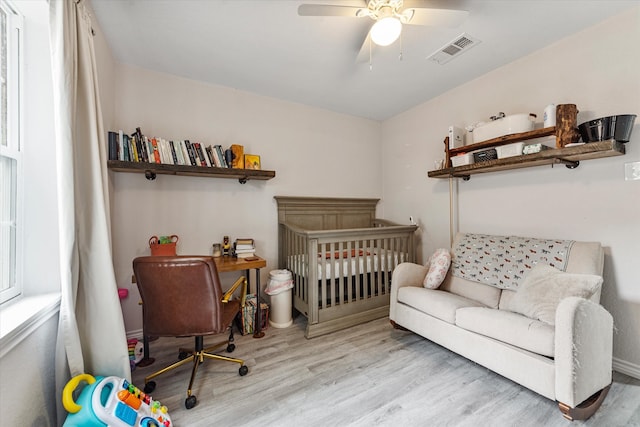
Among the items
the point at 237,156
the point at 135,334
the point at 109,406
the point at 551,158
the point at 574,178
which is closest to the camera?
the point at 109,406

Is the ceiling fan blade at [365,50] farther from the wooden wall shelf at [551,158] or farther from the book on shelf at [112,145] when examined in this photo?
the book on shelf at [112,145]

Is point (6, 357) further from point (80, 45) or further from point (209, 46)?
point (209, 46)

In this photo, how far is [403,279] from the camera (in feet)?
8.00

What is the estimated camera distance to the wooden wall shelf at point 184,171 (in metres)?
2.16

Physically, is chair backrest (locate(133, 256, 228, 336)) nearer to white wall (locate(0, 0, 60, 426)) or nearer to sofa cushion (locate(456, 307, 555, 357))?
white wall (locate(0, 0, 60, 426))

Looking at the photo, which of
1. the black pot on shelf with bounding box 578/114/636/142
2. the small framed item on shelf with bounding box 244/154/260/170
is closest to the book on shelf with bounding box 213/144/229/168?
the small framed item on shelf with bounding box 244/154/260/170

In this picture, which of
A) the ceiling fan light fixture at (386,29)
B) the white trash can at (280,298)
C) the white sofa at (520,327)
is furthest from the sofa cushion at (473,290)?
the ceiling fan light fixture at (386,29)

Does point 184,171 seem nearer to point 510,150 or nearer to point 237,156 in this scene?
point 237,156

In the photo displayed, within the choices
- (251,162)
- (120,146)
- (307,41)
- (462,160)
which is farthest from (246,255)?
(462,160)

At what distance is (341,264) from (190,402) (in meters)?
1.54

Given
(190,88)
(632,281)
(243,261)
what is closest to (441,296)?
(632,281)

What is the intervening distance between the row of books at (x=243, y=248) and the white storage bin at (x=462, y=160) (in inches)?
92.5

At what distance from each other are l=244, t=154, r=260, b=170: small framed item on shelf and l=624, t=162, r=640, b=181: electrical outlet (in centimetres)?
311

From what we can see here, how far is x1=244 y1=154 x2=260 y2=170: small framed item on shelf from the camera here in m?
2.77
